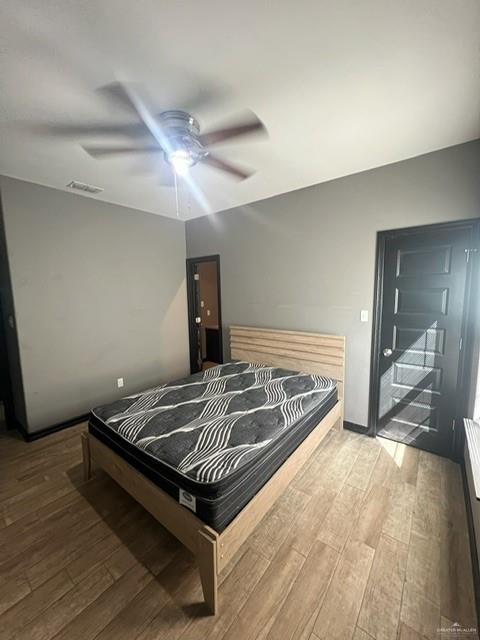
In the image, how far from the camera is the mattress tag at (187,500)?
1298 millimetres

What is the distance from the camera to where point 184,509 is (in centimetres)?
135

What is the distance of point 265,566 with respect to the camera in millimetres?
1449

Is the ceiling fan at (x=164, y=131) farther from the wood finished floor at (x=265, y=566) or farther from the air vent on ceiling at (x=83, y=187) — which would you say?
the wood finished floor at (x=265, y=566)

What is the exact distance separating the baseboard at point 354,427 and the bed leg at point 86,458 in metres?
2.54

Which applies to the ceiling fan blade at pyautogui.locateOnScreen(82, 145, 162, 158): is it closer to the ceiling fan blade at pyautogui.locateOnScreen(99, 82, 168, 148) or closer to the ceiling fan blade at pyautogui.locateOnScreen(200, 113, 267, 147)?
the ceiling fan blade at pyautogui.locateOnScreen(99, 82, 168, 148)

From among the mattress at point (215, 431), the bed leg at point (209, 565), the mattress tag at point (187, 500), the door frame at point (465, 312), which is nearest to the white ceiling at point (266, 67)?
the door frame at point (465, 312)

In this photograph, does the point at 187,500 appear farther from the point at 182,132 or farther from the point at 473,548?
the point at 182,132

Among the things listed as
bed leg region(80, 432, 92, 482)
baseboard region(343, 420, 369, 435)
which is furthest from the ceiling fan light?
baseboard region(343, 420, 369, 435)

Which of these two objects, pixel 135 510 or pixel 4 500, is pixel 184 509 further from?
pixel 4 500

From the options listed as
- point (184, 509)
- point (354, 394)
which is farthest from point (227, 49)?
point (354, 394)

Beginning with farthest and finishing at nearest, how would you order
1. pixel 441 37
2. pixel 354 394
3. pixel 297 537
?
pixel 354 394, pixel 297 537, pixel 441 37

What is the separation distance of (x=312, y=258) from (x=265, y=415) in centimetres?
189

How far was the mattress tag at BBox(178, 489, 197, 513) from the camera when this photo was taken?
130cm

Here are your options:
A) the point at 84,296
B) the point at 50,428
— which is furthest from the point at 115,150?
the point at 50,428
